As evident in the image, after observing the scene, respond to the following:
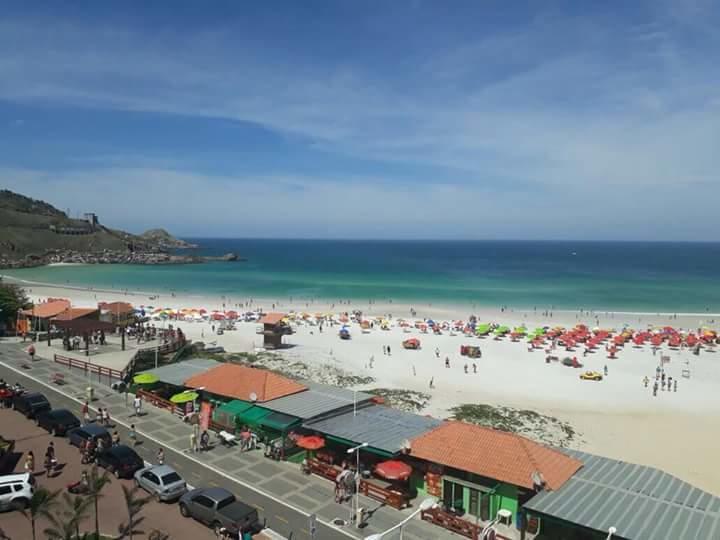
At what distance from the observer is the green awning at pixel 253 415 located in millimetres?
20078

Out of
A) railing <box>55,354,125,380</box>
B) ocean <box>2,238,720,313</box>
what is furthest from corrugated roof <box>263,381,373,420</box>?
ocean <box>2,238,720,313</box>

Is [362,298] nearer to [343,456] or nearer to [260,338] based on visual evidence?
[260,338]

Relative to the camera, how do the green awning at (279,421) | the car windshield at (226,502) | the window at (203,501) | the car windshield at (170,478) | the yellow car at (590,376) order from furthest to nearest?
the yellow car at (590,376), the green awning at (279,421), the car windshield at (170,478), the window at (203,501), the car windshield at (226,502)

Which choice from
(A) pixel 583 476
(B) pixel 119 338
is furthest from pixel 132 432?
(B) pixel 119 338

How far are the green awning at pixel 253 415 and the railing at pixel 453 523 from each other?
758 centimetres

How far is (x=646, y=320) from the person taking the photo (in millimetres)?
62906

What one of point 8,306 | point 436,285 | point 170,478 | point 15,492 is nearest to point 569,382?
point 170,478

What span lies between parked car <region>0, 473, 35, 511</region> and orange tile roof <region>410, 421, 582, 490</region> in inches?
429

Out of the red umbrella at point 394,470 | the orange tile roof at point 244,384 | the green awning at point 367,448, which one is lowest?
the red umbrella at point 394,470

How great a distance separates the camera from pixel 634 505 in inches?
515

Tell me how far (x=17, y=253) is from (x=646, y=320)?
474 feet

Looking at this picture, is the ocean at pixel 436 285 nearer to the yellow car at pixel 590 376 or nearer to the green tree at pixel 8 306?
the yellow car at pixel 590 376

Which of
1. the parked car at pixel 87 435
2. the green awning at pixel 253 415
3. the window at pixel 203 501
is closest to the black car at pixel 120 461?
the parked car at pixel 87 435

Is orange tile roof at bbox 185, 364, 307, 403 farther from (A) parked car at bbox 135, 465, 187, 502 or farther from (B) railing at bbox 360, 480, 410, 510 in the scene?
(B) railing at bbox 360, 480, 410, 510
